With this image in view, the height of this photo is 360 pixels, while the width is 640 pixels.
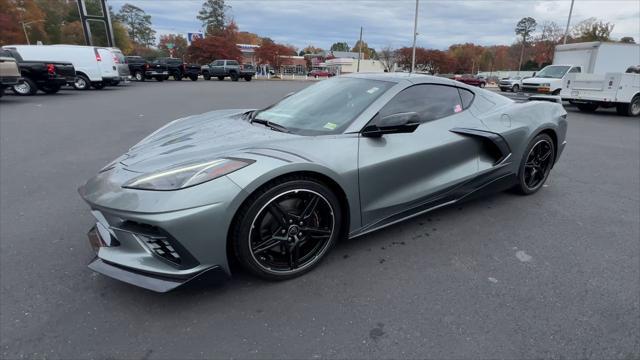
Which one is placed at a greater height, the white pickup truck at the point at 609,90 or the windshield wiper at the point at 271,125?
the windshield wiper at the point at 271,125

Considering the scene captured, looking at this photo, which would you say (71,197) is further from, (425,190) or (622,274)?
(622,274)

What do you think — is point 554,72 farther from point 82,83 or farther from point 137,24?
point 137,24

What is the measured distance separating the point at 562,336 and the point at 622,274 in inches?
40.2

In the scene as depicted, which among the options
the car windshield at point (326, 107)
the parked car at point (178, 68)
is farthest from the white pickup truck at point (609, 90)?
the parked car at point (178, 68)

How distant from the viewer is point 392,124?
2424 millimetres

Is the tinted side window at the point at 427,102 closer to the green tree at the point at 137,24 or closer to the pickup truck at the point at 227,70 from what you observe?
the pickup truck at the point at 227,70

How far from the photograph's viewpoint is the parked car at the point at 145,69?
86.4 ft

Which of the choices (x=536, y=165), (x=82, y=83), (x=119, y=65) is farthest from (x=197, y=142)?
(x=119, y=65)

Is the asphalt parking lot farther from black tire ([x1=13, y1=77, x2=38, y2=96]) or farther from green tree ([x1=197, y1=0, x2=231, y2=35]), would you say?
green tree ([x1=197, y1=0, x2=231, y2=35])

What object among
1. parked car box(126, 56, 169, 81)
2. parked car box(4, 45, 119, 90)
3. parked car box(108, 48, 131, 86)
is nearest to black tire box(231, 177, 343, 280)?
parked car box(4, 45, 119, 90)

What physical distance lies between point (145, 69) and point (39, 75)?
1436 centimetres

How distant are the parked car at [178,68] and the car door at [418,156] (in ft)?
95.3

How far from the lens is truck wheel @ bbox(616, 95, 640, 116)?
38.7ft

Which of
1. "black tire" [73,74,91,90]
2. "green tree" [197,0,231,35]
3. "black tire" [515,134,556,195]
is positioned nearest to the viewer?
"black tire" [515,134,556,195]
